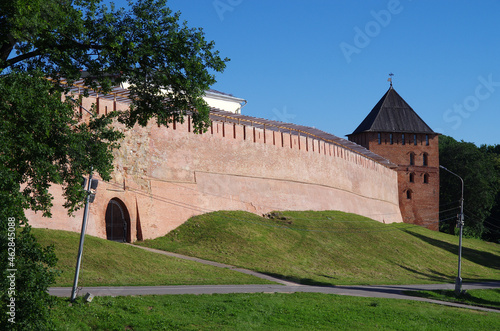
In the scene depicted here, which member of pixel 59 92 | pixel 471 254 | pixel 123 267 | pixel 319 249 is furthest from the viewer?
pixel 471 254

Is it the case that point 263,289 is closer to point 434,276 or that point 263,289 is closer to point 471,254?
point 434,276

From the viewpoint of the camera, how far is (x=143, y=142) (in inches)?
1141

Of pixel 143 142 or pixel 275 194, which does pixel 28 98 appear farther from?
pixel 275 194

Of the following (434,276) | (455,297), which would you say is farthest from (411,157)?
(455,297)

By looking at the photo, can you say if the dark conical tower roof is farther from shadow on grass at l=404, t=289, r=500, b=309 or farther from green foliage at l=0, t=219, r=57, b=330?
green foliage at l=0, t=219, r=57, b=330

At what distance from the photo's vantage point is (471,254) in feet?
143

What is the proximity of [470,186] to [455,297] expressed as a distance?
127 ft

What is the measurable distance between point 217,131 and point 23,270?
80.4ft

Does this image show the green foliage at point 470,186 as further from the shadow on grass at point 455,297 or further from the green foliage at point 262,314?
the green foliage at point 262,314

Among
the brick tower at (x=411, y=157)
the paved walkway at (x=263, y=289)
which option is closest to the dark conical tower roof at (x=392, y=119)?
the brick tower at (x=411, y=157)

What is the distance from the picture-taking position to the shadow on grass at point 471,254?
136 ft

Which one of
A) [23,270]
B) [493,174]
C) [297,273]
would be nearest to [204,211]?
[297,273]

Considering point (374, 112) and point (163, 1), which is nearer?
point (163, 1)

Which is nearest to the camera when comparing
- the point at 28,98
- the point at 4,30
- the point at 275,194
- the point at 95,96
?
the point at 28,98
